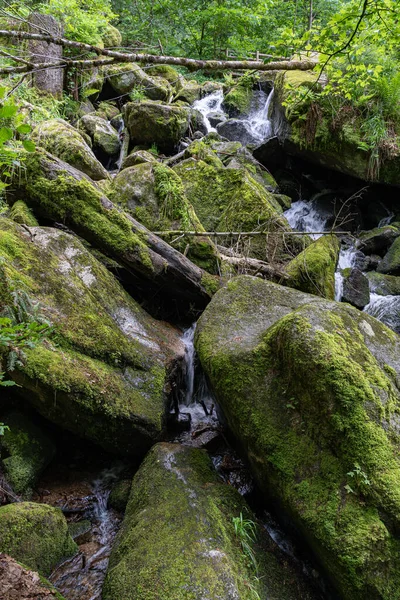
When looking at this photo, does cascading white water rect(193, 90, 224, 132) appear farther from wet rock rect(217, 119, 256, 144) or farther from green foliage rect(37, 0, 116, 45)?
green foliage rect(37, 0, 116, 45)

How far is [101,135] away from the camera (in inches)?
422

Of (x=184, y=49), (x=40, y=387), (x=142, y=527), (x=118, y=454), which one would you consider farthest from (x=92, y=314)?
(x=184, y=49)

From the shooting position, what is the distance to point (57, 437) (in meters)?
4.12

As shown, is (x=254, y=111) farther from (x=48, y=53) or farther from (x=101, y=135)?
(x=48, y=53)

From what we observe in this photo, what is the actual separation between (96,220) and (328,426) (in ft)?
12.2

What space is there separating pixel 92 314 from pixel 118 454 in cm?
151

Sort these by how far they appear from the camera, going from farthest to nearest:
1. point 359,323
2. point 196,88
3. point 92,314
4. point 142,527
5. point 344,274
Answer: point 196,88 → point 344,274 → point 92,314 → point 359,323 → point 142,527

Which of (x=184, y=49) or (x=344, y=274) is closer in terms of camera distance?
(x=344, y=274)

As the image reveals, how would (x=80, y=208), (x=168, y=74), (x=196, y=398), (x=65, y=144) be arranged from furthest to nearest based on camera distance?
(x=168, y=74), (x=65, y=144), (x=196, y=398), (x=80, y=208)

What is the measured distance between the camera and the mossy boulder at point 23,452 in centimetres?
349

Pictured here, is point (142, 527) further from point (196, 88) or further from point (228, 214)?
point (196, 88)

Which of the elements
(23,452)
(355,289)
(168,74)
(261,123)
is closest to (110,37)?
(168,74)

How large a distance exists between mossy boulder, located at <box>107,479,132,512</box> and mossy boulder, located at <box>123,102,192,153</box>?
918 cm

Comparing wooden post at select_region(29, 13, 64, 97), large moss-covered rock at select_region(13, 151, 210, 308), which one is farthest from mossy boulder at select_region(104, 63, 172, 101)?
large moss-covered rock at select_region(13, 151, 210, 308)
